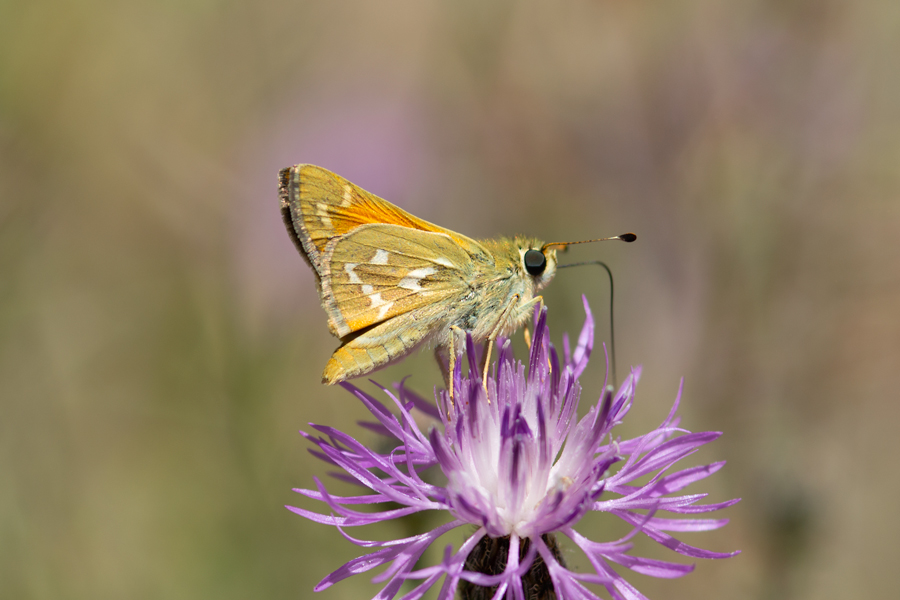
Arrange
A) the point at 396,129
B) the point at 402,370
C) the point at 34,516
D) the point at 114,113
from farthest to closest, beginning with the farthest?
the point at 396,129 < the point at 114,113 < the point at 402,370 < the point at 34,516

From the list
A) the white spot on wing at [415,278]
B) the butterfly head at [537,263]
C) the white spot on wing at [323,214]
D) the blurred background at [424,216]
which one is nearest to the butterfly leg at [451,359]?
the white spot on wing at [415,278]

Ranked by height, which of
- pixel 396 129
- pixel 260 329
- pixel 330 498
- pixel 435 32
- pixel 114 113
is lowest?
pixel 330 498

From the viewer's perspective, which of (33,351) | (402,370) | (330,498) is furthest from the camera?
(402,370)

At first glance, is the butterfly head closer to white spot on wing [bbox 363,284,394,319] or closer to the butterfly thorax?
the butterfly thorax

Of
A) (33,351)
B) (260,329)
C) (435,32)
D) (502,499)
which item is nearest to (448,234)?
(502,499)

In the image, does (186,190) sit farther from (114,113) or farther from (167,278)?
(114,113)

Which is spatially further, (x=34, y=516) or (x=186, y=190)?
(x=186, y=190)

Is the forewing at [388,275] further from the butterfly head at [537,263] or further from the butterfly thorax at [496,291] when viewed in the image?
the butterfly head at [537,263]
